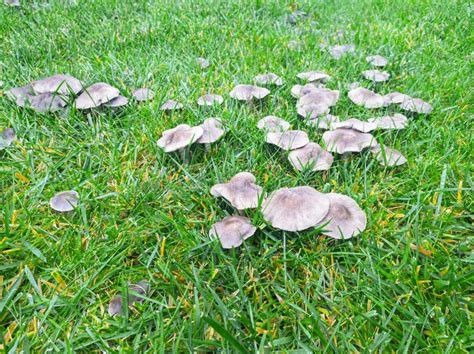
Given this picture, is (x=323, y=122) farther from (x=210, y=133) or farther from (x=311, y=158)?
(x=210, y=133)

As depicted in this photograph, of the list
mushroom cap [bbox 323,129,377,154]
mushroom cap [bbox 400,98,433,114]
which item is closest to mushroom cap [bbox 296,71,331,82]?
mushroom cap [bbox 400,98,433,114]

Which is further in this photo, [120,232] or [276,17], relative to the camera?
[276,17]

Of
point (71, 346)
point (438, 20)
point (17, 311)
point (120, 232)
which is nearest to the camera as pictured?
point (71, 346)

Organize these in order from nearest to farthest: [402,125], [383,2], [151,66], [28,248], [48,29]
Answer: [28,248] → [402,125] → [151,66] → [48,29] → [383,2]

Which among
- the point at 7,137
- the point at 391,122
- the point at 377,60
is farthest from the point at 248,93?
the point at 7,137

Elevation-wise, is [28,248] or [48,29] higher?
[48,29]

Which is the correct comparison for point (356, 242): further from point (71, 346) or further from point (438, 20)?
point (438, 20)

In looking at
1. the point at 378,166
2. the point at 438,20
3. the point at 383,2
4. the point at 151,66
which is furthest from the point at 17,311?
the point at 383,2
